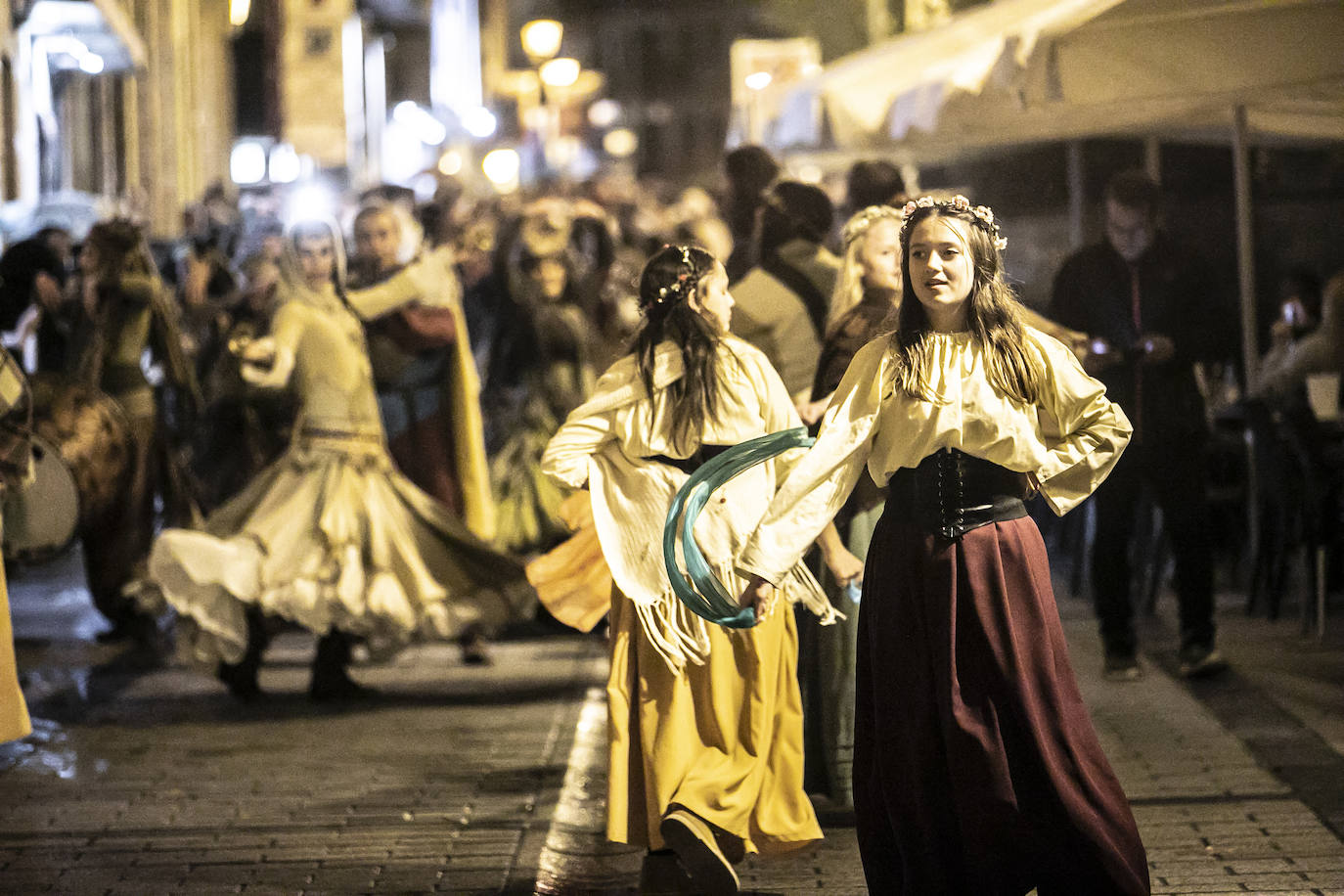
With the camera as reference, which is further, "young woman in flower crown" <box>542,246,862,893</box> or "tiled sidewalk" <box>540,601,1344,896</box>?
"tiled sidewalk" <box>540,601,1344,896</box>

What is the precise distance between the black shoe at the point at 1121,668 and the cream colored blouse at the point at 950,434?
12.8 ft

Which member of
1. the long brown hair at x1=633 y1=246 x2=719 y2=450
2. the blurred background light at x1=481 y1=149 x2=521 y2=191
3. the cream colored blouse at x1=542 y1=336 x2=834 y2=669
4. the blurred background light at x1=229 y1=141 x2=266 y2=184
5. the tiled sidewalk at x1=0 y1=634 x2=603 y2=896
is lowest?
the tiled sidewalk at x1=0 y1=634 x2=603 y2=896

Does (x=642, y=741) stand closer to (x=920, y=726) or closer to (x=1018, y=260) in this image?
(x=920, y=726)

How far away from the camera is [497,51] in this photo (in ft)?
235

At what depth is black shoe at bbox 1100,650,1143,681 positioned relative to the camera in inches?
316

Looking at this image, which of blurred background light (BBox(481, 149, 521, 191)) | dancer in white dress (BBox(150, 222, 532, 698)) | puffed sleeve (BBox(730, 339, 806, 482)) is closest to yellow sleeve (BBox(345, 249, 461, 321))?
dancer in white dress (BBox(150, 222, 532, 698))

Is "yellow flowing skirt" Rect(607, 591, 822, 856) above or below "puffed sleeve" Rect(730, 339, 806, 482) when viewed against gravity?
below

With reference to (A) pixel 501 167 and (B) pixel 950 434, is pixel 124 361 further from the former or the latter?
(A) pixel 501 167

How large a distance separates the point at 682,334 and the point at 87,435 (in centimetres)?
481

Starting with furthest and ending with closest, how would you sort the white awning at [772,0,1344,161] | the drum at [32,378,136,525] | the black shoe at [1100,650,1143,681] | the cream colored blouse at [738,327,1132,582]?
the drum at [32,378,136,525]
the white awning at [772,0,1344,161]
the black shoe at [1100,650,1143,681]
the cream colored blouse at [738,327,1132,582]

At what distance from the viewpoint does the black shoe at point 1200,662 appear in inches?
313

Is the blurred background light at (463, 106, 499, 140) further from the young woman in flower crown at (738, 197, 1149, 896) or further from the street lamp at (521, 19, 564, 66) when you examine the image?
the young woman in flower crown at (738, 197, 1149, 896)

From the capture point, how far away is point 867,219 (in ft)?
19.8

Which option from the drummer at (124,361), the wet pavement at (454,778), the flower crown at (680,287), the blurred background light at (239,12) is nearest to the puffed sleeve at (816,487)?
the flower crown at (680,287)
